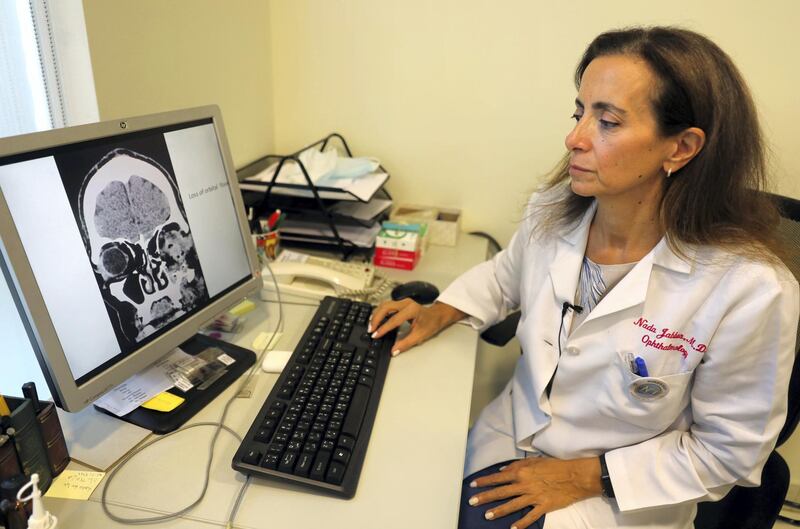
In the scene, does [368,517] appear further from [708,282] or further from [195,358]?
[708,282]

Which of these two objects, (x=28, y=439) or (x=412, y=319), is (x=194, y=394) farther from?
(x=412, y=319)

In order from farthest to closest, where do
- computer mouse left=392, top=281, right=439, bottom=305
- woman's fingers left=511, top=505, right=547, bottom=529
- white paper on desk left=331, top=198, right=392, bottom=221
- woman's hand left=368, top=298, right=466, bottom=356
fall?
1. white paper on desk left=331, top=198, right=392, bottom=221
2. computer mouse left=392, top=281, right=439, bottom=305
3. woman's hand left=368, top=298, right=466, bottom=356
4. woman's fingers left=511, top=505, right=547, bottom=529

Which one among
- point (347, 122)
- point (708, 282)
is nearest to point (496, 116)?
point (347, 122)

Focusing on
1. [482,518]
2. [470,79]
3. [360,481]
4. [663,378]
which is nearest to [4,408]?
[360,481]

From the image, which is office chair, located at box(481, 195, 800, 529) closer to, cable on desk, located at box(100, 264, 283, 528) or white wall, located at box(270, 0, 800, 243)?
white wall, located at box(270, 0, 800, 243)

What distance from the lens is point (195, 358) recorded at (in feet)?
3.08

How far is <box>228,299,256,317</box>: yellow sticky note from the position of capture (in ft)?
3.69

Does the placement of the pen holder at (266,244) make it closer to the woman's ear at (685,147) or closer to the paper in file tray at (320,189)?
the paper in file tray at (320,189)

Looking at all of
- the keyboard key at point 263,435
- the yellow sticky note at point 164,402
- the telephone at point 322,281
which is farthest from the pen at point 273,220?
the keyboard key at point 263,435

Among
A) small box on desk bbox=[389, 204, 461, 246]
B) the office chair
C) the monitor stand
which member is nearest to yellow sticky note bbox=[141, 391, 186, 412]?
the monitor stand

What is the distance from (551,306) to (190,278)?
0.68 metres

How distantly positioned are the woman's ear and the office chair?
9.2 inches

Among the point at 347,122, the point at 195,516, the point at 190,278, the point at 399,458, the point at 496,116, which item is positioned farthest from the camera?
the point at 347,122

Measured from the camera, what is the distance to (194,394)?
33.9 inches
